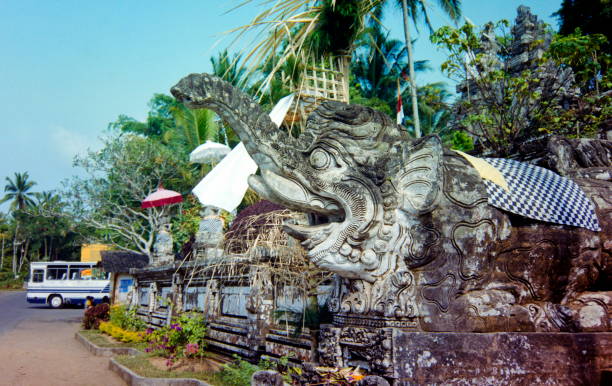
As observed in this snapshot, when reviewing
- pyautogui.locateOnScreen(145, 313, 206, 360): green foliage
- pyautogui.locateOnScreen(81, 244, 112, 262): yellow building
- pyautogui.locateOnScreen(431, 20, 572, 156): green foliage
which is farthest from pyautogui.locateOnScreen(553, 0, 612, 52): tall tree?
pyautogui.locateOnScreen(81, 244, 112, 262): yellow building

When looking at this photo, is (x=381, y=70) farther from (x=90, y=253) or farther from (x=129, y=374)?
(x=90, y=253)

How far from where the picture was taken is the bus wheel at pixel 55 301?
26391 mm

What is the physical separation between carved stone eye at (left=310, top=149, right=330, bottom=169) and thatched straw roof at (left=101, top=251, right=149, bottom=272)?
14.8 meters

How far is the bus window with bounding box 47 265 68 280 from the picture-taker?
27625mm

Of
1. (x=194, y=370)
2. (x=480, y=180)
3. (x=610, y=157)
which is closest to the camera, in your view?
(x=480, y=180)

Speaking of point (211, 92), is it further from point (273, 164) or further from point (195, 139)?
point (195, 139)

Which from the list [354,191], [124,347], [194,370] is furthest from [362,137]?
[124,347]

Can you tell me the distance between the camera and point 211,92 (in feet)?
10.3

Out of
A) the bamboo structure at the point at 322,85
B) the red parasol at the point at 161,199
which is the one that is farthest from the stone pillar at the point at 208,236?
the red parasol at the point at 161,199

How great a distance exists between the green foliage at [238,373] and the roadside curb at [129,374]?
0.26m

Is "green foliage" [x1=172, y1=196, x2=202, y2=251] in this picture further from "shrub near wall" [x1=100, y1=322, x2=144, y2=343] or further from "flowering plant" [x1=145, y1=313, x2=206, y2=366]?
"flowering plant" [x1=145, y1=313, x2=206, y2=366]

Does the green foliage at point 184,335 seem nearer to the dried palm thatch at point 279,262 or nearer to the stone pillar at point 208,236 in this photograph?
the stone pillar at point 208,236

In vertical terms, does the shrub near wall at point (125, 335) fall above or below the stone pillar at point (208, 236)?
below

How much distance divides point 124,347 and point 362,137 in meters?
8.73
